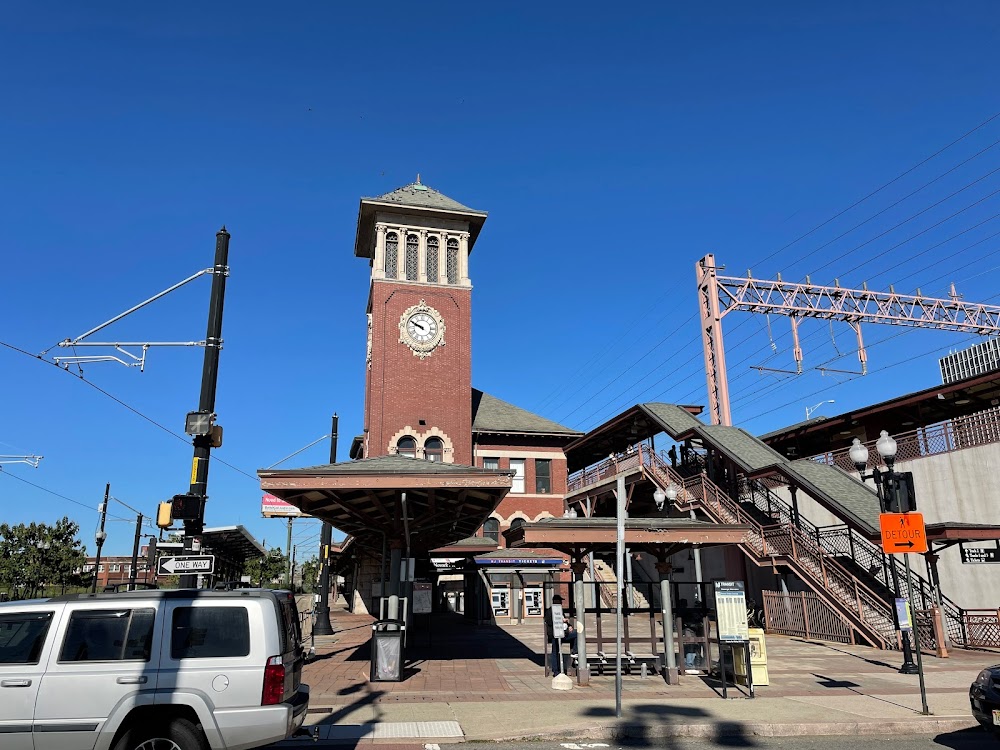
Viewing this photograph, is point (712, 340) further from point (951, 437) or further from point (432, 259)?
point (432, 259)

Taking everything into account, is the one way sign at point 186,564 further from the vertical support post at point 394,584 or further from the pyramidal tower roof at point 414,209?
the pyramidal tower roof at point 414,209

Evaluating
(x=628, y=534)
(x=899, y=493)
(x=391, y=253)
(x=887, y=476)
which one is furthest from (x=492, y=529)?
(x=899, y=493)

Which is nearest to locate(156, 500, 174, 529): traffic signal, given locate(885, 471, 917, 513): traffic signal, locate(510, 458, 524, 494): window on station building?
locate(885, 471, 917, 513): traffic signal

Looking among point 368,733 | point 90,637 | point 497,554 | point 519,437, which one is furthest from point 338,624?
point 90,637

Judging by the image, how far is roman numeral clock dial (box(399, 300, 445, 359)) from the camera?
38938mm

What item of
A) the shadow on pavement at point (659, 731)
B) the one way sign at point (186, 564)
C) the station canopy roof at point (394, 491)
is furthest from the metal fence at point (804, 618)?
the one way sign at point (186, 564)

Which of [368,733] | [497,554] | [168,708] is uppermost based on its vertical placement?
[497,554]

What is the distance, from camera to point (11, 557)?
50.2 metres

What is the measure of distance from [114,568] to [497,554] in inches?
3417

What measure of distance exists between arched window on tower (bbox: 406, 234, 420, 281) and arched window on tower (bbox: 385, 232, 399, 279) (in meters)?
0.65

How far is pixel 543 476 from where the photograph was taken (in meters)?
40.7

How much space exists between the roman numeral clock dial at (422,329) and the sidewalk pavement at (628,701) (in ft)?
73.9

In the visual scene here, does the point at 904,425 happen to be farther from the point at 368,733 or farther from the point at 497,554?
the point at 368,733

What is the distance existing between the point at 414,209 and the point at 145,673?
3578 cm
